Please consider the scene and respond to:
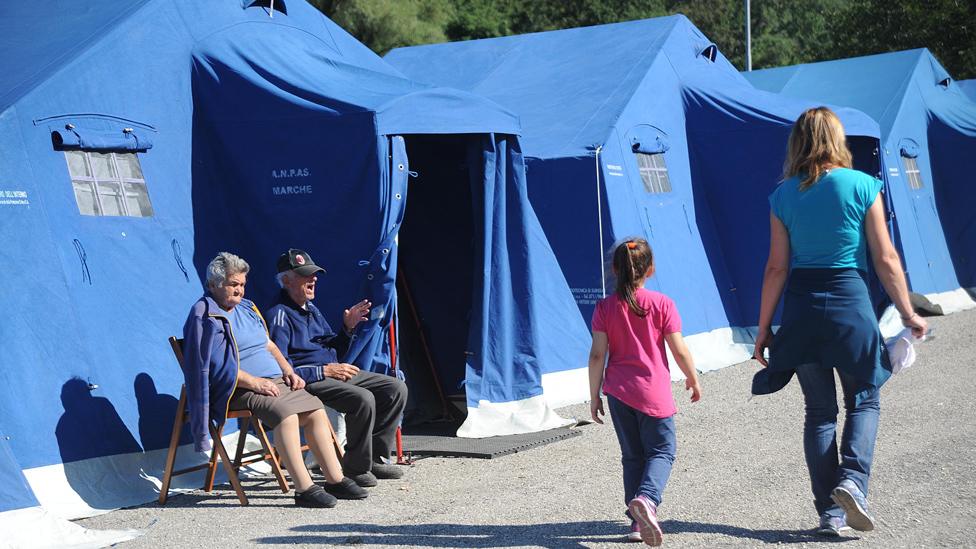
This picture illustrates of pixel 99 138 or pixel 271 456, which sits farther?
pixel 99 138

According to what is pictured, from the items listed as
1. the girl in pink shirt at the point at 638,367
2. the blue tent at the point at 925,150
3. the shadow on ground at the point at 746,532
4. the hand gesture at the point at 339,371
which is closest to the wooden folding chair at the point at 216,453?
the hand gesture at the point at 339,371

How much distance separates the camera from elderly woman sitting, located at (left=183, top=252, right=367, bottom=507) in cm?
602

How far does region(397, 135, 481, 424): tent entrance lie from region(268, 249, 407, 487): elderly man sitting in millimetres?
1618

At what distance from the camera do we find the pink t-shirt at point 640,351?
5027mm

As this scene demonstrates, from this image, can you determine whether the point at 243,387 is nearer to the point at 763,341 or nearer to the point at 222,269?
the point at 222,269

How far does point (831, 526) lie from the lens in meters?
4.99

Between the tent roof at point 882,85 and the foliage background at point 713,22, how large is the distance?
11.3 m

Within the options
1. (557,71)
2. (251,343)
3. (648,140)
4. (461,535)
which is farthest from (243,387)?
(557,71)

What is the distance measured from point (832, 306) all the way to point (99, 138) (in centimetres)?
414

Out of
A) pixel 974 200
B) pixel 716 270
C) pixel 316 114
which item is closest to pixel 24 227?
pixel 316 114

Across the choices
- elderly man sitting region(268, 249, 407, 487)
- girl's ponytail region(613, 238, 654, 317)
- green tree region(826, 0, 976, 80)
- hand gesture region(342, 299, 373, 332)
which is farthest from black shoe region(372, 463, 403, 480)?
green tree region(826, 0, 976, 80)

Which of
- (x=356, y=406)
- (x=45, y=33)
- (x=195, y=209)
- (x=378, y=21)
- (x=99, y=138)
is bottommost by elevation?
(x=356, y=406)

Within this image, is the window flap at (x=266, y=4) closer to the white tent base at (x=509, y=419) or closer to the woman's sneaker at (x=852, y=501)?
the white tent base at (x=509, y=419)

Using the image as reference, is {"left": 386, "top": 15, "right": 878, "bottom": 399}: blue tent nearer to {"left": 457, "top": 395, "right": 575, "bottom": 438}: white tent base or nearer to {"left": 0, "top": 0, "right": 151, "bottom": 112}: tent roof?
{"left": 457, "top": 395, "right": 575, "bottom": 438}: white tent base
